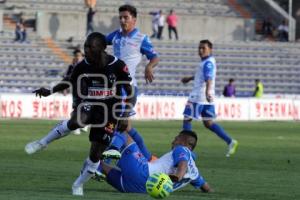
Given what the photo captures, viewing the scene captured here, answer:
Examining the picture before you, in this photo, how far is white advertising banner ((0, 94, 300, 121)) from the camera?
3691 centimetres

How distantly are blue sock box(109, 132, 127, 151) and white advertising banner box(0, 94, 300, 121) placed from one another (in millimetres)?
23079

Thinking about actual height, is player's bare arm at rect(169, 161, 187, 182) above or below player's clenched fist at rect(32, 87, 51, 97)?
below

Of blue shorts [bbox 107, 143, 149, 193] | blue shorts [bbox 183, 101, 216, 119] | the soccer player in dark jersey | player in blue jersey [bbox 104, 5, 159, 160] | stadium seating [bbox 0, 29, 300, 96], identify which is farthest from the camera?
stadium seating [bbox 0, 29, 300, 96]

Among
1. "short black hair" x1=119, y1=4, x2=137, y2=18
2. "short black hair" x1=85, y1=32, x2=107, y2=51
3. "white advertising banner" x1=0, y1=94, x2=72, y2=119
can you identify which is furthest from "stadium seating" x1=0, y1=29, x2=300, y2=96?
"short black hair" x1=85, y1=32, x2=107, y2=51

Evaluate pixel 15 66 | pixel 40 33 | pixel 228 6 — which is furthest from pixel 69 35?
pixel 228 6

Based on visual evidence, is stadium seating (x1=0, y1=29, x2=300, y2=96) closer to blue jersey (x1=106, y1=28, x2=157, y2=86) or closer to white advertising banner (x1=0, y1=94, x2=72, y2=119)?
white advertising banner (x1=0, y1=94, x2=72, y2=119)

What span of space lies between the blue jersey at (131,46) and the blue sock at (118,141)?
2514 millimetres

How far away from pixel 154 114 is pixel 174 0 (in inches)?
621

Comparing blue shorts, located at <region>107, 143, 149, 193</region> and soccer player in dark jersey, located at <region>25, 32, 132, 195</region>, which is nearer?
soccer player in dark jersey, located at <region>25, 32, 132, 195</region>

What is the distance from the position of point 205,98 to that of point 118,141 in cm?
847

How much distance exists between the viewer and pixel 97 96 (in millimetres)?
12641

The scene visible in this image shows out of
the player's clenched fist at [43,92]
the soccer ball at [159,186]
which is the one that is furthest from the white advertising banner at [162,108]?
the soccer ball at [159,186]

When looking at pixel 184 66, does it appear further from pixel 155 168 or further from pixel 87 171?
pixel 87 171

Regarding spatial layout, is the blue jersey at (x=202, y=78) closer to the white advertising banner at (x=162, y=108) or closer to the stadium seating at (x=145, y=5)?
the white advertising banner at (x=162, y=108)
